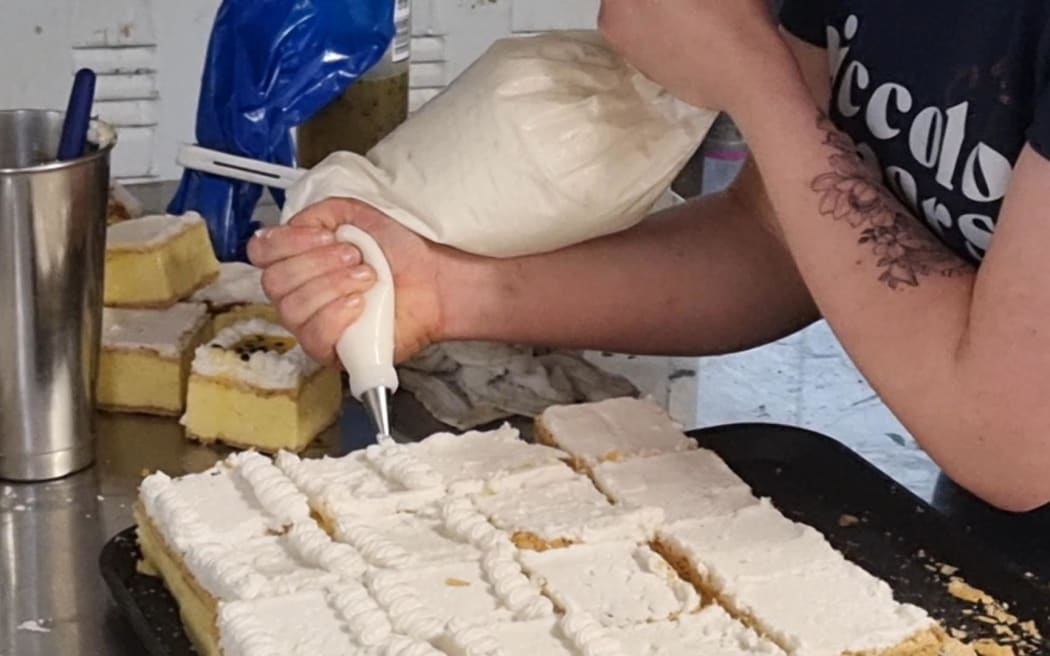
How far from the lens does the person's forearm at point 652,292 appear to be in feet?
3.90

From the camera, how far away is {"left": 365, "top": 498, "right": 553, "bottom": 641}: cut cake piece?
0.81 m

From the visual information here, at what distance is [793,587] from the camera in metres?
0.87

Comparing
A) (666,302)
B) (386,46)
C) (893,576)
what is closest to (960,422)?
(893,576)

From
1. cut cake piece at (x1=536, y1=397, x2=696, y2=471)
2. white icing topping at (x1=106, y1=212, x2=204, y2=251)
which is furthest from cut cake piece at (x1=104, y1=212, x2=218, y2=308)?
cut cake piece at (x1=536, y1=397, x2=696, y2=471)

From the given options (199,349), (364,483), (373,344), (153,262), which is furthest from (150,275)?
(364,483)

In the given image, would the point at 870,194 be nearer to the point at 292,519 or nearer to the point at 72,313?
the point at 292,519

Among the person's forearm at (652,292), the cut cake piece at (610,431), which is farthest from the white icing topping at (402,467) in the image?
the person's forearm at (652,292)

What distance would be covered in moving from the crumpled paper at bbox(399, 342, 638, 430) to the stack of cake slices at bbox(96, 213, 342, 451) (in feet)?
0.27

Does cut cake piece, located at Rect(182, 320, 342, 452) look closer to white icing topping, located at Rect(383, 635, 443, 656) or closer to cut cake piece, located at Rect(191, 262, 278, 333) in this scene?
cut cake piece, located at Rect(191, 262, 278, 333)

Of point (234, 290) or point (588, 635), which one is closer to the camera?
point (588, 635)

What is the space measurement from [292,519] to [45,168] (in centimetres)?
28

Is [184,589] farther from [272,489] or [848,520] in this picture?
[848,520]

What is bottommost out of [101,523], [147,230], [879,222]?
[101,523]

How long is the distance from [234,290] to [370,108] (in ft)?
0.85
